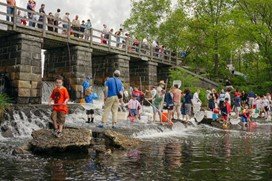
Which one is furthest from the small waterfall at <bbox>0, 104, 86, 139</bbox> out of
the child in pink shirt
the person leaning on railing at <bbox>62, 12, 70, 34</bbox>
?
the person leaning on railing at <bbox>62, 12, 70, 34</bbox>

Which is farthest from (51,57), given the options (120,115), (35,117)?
(120,115)

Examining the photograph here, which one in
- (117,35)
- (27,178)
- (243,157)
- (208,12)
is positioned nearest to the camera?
(27,178)

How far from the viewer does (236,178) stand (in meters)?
6.43

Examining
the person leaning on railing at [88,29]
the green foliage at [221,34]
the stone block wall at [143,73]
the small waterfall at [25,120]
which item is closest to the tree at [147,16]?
the green foliage at [221,34]

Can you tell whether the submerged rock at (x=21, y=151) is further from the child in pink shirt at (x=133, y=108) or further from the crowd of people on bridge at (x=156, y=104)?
the child in pink shirt at (x=133, y=108)

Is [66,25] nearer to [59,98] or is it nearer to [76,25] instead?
[76,25]

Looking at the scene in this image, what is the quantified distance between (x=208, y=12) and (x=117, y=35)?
11.5m

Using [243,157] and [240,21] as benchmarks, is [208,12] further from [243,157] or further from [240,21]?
[243,157]

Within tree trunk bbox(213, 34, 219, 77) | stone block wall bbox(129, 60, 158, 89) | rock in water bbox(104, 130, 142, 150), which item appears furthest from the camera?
tree trunk bbox(213, 34, 219, 77)

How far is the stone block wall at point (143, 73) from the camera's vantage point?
33031mm

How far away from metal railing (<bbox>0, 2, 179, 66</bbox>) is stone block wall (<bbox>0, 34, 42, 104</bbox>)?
872 millimetres

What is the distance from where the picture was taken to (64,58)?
2594 centimetres

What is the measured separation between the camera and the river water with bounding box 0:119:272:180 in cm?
659

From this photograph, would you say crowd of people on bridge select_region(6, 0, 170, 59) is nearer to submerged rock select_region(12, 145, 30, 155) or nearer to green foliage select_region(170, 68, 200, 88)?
green foliage select_region(170, 68, 200, 88)
